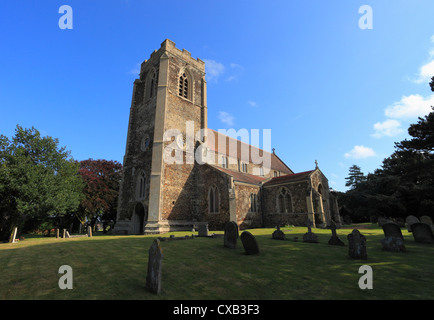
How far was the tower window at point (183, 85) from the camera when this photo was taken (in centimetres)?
2400

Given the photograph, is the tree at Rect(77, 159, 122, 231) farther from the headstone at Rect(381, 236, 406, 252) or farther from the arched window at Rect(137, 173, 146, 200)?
the headstone at Rect(381, 236, 406, 252)

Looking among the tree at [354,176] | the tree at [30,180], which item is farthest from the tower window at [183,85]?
the tree at [354,176]

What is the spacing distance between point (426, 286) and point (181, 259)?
20.6 ft

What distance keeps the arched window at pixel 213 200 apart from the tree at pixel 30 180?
12.6 meters

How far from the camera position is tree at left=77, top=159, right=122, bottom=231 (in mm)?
24891

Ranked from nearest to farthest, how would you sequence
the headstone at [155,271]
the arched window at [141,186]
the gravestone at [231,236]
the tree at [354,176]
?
the headstone at [155,271], the gravestone at [231,236], the arched window at [141,186], the tree at [354,176]

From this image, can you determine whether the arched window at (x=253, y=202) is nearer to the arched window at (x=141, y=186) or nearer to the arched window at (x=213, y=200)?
the arched window at (x=213, y=200)

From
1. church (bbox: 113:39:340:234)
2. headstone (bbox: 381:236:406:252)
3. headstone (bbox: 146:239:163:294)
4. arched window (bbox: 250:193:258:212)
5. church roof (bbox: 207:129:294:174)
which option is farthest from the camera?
church roof (bbox: 207:129:294:174)

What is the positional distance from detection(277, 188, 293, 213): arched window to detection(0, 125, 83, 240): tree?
2031 cm

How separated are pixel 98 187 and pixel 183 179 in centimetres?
1299

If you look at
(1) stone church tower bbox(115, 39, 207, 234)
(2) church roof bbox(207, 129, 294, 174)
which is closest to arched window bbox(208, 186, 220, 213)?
(1) stone church tower bbox(115, 39, 207, 234)

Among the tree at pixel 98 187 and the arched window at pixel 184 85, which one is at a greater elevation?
the arched window at pixel 184 85

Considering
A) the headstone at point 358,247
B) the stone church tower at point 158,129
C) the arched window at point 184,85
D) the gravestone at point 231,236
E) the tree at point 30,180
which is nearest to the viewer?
the headstone at point 358,247

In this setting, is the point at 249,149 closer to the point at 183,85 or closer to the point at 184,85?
the point at 184,85
